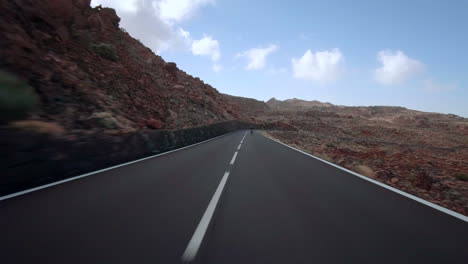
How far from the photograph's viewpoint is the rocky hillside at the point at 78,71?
55.8ft

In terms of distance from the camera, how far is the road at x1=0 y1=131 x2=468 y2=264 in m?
3.33

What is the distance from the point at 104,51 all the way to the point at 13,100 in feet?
74.1

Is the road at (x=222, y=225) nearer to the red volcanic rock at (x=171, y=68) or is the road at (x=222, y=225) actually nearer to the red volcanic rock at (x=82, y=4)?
the red volcanic rock at (x=82, y=4)

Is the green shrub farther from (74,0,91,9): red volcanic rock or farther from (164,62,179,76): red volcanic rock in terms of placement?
→ (164,62,179,76): red volcanic rock

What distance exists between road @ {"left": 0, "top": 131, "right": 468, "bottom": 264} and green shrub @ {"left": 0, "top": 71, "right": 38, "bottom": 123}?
7.26m

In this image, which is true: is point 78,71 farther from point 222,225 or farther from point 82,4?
point 222,225

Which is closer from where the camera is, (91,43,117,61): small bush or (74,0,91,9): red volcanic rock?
(91,43,117,61): small bush

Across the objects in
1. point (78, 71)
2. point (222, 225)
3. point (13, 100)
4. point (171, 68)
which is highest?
point (171, 68)

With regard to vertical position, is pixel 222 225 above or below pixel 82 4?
below

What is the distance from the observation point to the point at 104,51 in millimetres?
32562

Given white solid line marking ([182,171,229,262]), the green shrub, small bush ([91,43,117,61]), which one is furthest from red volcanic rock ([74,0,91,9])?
white solid line marking ([182,171,229,262])

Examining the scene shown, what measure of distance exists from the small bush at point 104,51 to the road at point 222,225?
94.2 ft

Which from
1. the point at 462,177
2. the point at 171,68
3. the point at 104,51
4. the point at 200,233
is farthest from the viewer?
the point at 171,68

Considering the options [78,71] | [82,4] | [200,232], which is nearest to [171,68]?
[82,4]
